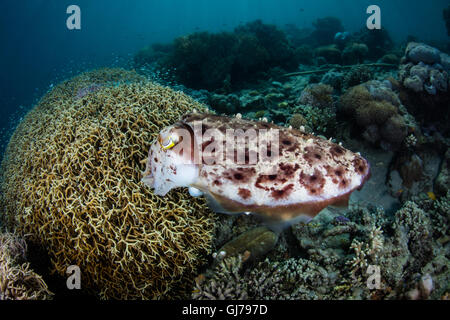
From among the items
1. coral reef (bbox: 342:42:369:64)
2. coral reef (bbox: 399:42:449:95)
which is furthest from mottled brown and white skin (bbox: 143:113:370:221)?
coral reef (bbox: 342:42:369:64)

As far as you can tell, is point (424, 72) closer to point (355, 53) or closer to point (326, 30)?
point (355, 53)

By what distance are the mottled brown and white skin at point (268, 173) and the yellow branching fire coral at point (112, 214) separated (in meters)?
0.82

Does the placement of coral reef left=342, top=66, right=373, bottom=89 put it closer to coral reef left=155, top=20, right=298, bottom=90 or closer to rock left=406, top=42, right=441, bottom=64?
rock left=406, top=42, right=441, bottom=64

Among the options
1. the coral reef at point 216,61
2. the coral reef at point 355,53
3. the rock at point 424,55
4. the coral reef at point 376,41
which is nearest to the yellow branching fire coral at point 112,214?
the rock at point 424,55

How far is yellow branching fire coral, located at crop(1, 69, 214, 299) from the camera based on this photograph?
315cm

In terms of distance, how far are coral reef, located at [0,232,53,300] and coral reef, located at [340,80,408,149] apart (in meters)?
7.91

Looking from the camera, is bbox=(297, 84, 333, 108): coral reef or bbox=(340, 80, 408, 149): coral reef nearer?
bbox=(340, 80, 408, 149): coral reef

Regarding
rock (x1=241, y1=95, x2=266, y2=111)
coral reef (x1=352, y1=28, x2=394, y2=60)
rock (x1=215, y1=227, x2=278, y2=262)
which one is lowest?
rock (x1=215, y1=227, x2=278, y2=262)

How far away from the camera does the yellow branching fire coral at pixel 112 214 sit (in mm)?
3146

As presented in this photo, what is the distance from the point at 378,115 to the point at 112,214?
7.10 m

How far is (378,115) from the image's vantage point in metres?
6.39

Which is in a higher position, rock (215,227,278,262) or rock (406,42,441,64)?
rock (406,42,441,64)

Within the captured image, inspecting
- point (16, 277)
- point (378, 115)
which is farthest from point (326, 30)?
point (16, 277)

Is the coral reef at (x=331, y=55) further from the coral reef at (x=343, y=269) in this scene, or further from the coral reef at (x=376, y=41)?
the coral reef at (x=343, y=269)
